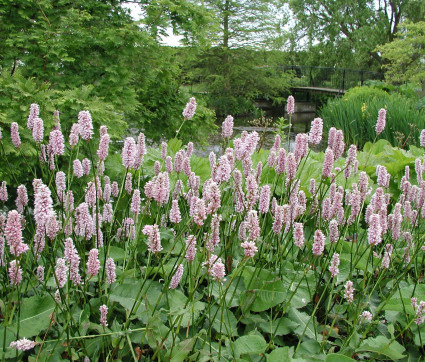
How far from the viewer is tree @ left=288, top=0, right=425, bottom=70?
25.6 metres

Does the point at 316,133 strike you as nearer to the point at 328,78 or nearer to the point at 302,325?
the point at 302,325

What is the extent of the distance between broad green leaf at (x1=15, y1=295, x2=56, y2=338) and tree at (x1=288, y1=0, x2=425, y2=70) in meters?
26.8

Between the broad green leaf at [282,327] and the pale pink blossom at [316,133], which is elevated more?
the pale pink blossom at [316,133]

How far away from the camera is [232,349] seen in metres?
1.31

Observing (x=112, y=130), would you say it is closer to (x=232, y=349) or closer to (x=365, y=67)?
(x=232, y=349)

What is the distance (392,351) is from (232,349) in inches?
22.9

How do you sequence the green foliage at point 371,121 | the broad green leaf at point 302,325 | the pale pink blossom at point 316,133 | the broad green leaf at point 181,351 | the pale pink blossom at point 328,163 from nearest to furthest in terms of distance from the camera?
the broad green leaf at point 181,351 → the broad green leaf at point 302,325 → the pale pink blossom at point 328,163 → the pale pink blossom at point 316,133 → the green foliage at point 371,121

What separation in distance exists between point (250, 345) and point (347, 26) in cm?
2991

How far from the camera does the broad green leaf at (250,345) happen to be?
53.4 inches

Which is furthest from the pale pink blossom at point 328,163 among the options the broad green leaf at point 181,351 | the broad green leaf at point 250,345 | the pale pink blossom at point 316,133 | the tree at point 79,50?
the tree at point 79,50

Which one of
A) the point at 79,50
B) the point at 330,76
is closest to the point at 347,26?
the point at 330,76

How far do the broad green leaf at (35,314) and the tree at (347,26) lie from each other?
2684cm

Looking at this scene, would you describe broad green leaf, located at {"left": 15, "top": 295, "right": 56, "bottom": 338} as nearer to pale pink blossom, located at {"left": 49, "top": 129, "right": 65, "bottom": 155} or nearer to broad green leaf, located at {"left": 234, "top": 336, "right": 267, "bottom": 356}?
pale pink blossom, located at {"left": 49, "top": 129, "right": 65, "bottom": 155}

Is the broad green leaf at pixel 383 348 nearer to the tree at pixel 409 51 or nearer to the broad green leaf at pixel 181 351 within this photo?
the broad green leaf at pixel 181 351
